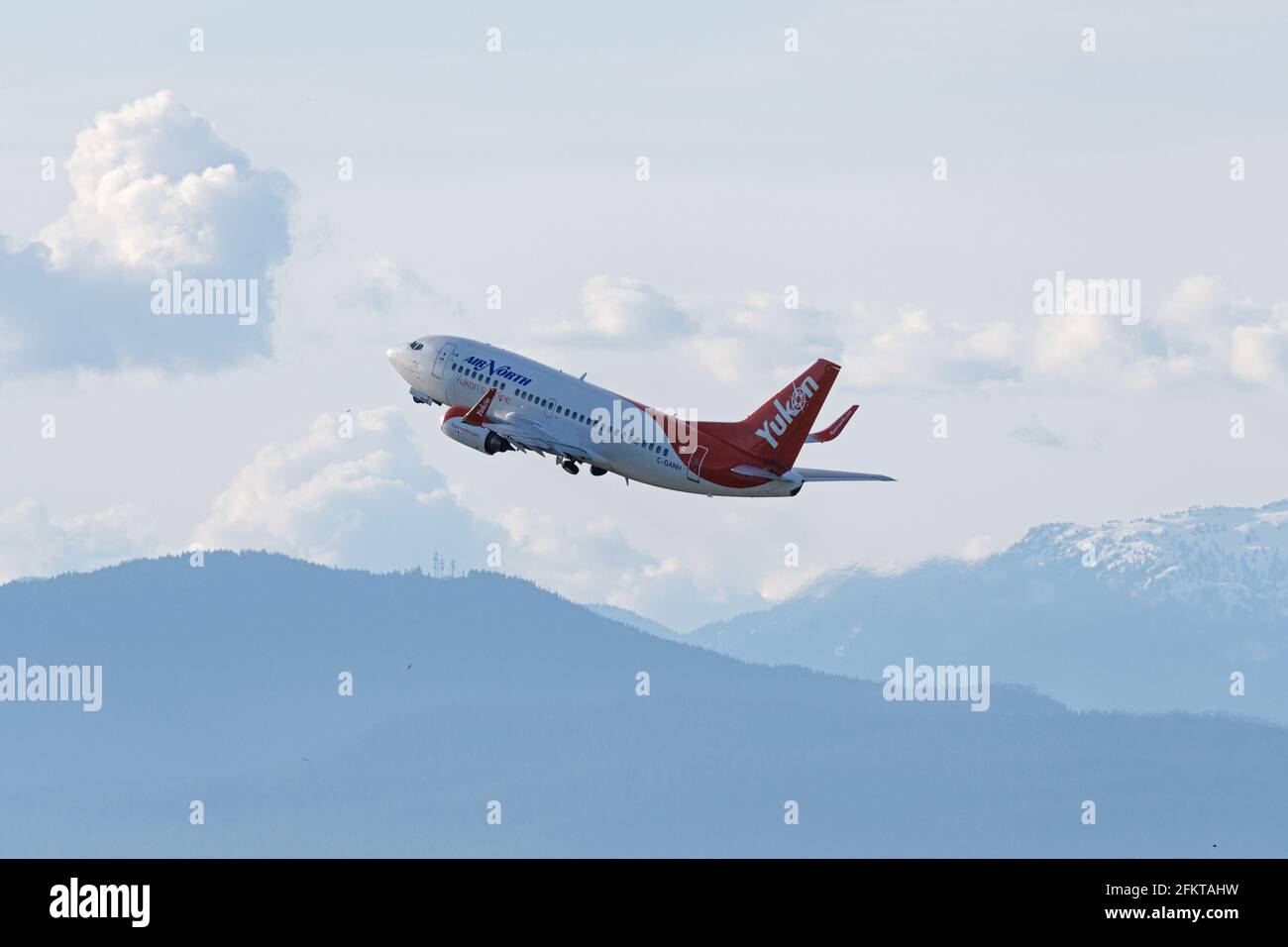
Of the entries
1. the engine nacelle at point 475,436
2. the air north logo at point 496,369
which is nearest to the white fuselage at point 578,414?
the air north logo at point 496,369

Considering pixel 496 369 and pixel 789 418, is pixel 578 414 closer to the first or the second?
pixel 496 369

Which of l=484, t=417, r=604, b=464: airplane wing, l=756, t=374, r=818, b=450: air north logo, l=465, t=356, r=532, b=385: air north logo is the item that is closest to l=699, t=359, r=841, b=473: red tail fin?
l=756, t=374, r=818, b=450: air north logo

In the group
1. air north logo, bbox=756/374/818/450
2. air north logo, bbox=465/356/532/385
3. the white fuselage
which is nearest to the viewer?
air north logo, bbox=756/374/818/450

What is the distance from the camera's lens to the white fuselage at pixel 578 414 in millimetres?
126688

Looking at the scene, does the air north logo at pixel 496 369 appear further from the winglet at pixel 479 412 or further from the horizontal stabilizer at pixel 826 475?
the horizontal stabilizer at pixel 826 475

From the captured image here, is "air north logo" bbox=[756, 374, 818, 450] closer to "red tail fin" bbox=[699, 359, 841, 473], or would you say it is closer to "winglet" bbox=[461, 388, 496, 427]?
"red tail fin" bbox=[699, 359, 841, 473]

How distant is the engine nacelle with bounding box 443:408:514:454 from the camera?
130m

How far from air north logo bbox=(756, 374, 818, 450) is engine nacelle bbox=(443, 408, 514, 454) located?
707 inches

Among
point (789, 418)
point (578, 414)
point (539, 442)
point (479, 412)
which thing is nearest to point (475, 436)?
point (479, 412)

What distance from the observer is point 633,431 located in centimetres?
12719

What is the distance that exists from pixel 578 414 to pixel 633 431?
12.8 ft
